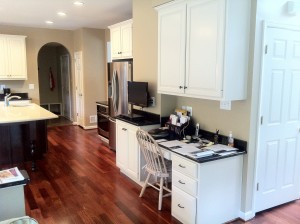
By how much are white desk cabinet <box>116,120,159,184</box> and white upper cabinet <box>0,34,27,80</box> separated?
399 centimetres

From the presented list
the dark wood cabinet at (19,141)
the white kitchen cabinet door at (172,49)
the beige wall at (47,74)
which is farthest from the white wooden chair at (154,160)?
the beige wall at (47,74)

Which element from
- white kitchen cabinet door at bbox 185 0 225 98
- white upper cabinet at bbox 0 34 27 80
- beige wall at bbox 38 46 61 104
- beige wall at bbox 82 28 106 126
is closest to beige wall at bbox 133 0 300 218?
white kitchen cabinet door at bbox 185 0 225 98

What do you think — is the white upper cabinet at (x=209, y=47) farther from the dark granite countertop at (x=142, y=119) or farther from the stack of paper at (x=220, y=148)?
the dark granite countertop at (x=142, y=119)

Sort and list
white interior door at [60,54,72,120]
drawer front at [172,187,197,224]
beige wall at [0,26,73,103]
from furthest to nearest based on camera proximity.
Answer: white interior door at [60,54,72,120], beige wall at [0,26,73,103], drawer front at [172,187,197,224]

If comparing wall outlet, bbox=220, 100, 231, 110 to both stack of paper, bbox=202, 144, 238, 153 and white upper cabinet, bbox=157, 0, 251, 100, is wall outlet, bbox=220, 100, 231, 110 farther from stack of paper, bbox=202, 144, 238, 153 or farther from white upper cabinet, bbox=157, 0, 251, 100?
stack of paper, bbox=202, 144, 238, 153

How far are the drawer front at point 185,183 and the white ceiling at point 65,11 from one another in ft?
10.1

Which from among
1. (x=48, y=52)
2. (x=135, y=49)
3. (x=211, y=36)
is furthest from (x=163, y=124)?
(x=48, y=52)

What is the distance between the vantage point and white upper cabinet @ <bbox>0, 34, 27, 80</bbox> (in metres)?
6.46

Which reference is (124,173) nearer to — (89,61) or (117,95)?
(117,95)

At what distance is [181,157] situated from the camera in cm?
272

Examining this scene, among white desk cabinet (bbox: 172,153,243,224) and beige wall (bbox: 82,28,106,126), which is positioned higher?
beige wall (bbox: 82,28,106,126)

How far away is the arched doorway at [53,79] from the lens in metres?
9.20

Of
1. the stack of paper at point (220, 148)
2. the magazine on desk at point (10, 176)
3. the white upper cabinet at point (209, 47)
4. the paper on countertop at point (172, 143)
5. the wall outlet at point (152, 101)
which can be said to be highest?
the white upper cabinet at point (209, 47)

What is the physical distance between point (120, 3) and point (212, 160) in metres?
3.25
